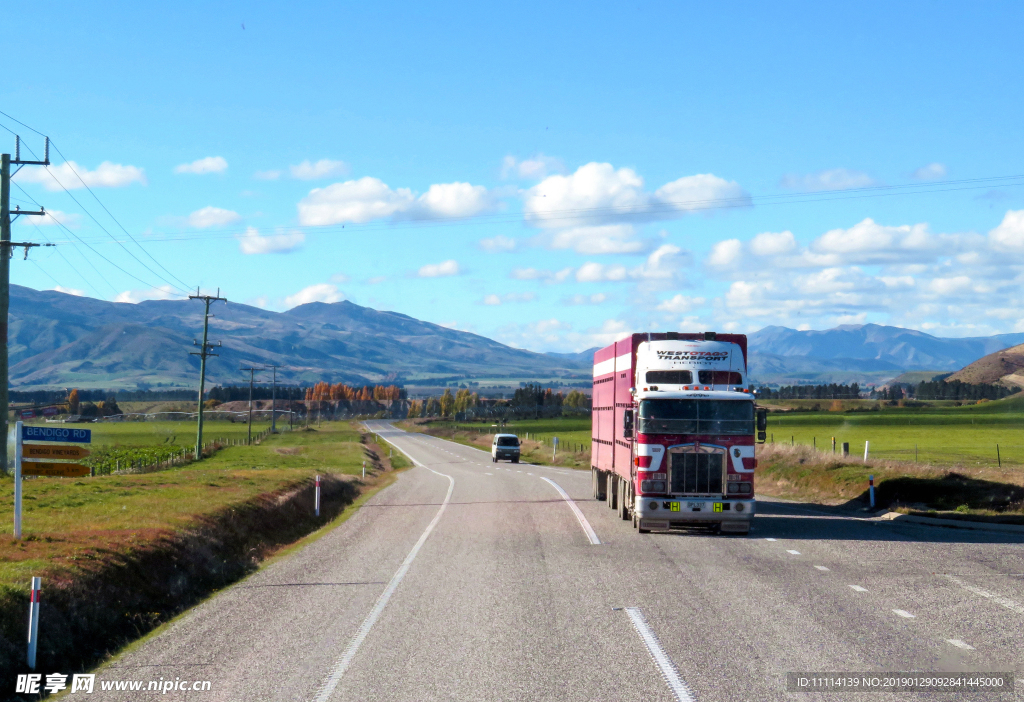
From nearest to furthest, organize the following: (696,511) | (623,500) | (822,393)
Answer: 1. (696,511)
2. (623,500)
3. (822,393)

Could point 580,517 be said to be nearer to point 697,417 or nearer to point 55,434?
point 697,417

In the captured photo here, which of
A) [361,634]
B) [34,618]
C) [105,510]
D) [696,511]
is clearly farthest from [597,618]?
[105,510]

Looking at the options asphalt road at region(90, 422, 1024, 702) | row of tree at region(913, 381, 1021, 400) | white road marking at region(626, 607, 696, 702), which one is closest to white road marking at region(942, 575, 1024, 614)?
asphalt road at region(90, 422, 1024, 702)

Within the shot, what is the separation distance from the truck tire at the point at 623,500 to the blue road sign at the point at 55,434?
43.7 ft

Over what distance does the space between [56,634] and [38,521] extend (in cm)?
954

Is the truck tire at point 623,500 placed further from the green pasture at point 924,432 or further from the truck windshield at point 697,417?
the green pasture at point 924,432

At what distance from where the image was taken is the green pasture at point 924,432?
52.2m

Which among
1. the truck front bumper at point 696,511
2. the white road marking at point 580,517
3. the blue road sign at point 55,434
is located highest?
the blue road sign at point 55,434

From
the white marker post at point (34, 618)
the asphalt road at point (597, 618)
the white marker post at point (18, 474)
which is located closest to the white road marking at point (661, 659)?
the asphalt road at point (597, 618)

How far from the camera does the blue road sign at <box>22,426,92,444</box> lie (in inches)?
629

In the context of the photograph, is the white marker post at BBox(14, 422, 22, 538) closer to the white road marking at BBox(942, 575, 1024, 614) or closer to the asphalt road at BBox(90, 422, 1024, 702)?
the asphalt road at BBox(90, 422, 1024, 702)

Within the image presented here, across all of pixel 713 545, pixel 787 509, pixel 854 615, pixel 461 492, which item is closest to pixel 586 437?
pixel 461 492

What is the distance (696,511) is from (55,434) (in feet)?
44.3

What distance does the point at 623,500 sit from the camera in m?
25.2
